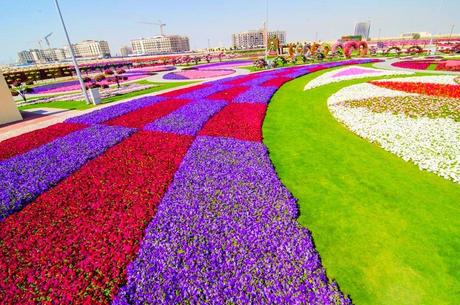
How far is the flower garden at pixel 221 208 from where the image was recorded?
488 centimetres

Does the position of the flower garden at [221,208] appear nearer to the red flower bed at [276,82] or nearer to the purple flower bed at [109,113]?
the purple flower bed at [109,113]

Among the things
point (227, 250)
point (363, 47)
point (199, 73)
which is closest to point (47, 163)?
point (227, 250)

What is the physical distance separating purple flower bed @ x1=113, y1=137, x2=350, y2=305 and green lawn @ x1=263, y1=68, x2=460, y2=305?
2.19ft

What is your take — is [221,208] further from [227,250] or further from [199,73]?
[199,73]

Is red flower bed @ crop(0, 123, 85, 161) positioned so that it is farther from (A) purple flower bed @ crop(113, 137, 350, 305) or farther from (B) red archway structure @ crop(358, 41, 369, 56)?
(B) red archway structure @ crop(358, 41, 369, 56)

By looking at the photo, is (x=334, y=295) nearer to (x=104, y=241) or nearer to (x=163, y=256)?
(x=163, y=256)

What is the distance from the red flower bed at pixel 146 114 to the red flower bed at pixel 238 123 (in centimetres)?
380

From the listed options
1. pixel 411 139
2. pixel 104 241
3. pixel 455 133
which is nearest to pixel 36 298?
pixel 104 241

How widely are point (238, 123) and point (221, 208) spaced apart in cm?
779

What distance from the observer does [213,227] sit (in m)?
6.31

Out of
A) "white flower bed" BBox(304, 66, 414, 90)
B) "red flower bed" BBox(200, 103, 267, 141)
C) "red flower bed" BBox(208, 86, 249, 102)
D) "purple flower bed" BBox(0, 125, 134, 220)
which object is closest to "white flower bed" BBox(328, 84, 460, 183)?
"red flower bed" BBox(200, 103, 267, 141)

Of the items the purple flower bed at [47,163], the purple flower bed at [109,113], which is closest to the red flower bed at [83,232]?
the purple flower bed at [47,163]

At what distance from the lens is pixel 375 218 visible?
261 inches

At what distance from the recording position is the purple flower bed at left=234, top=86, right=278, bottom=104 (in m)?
18.7
